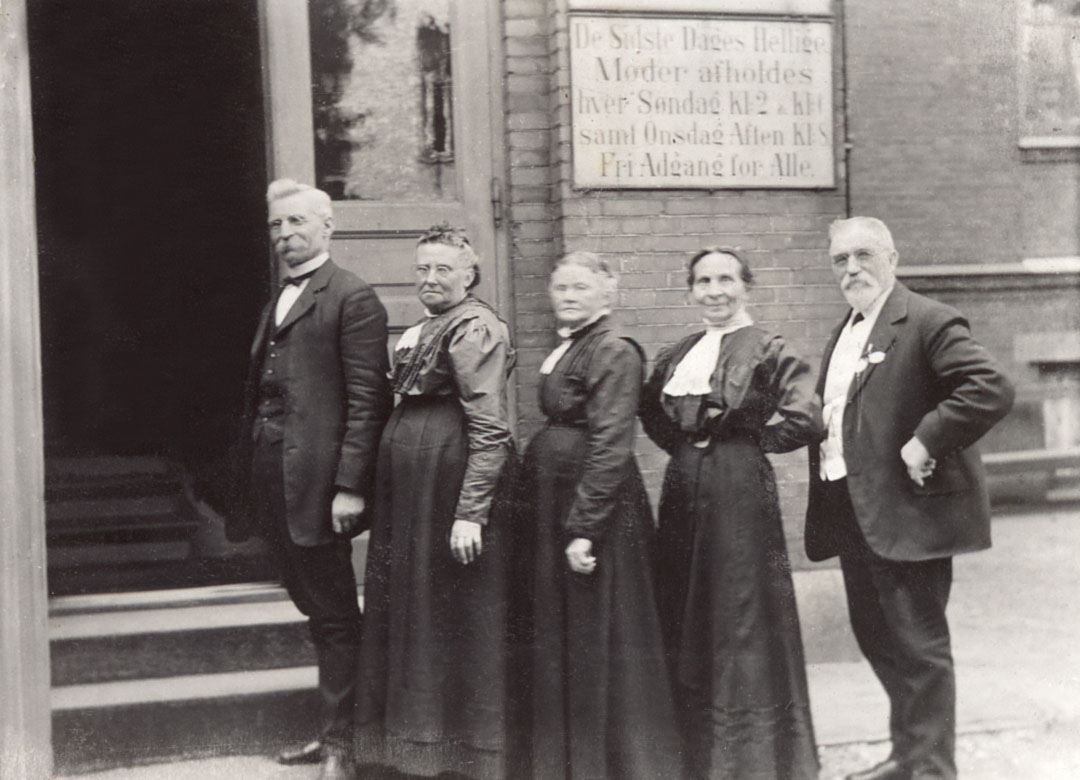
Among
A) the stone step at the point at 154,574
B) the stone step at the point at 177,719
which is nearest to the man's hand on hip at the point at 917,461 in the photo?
A: the stone step at the point at 177,719

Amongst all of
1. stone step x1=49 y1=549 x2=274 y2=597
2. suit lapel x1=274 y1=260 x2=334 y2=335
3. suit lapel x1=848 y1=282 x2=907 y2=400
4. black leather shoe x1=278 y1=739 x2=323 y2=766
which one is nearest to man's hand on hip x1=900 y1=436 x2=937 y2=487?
suit lapel x1=848 y1=282 x2=907 y2=400

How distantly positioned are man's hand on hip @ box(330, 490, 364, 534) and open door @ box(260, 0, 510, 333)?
53.8 inches

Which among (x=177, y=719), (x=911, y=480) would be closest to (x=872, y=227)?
(x=911, y=480)

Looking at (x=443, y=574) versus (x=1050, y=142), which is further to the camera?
(x=1050, y=142)

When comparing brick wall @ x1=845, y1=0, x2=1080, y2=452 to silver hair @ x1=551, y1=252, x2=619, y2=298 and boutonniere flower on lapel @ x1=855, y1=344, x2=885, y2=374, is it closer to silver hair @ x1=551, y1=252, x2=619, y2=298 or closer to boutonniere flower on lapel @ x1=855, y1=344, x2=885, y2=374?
boutonniere flower on lapel @ x1=855, y1=344, x2=885, y2=374

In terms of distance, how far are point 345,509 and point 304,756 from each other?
3.28ft

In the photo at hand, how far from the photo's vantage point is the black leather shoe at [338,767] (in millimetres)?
3660

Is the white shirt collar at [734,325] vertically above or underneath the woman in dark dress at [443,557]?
above

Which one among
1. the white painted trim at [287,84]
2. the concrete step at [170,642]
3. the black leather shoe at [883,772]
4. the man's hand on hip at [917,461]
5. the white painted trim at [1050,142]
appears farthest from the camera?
the white painted trim at [1050,142]

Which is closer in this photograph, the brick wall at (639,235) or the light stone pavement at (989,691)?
the light stone pavement at (989,691)

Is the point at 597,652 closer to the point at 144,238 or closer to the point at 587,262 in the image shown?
the point at 587,262

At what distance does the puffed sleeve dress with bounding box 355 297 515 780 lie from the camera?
3441mm

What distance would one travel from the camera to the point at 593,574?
3.43 meters

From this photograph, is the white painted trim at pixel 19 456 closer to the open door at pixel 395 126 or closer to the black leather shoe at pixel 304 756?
the black leather shoe at pixel 304 756
